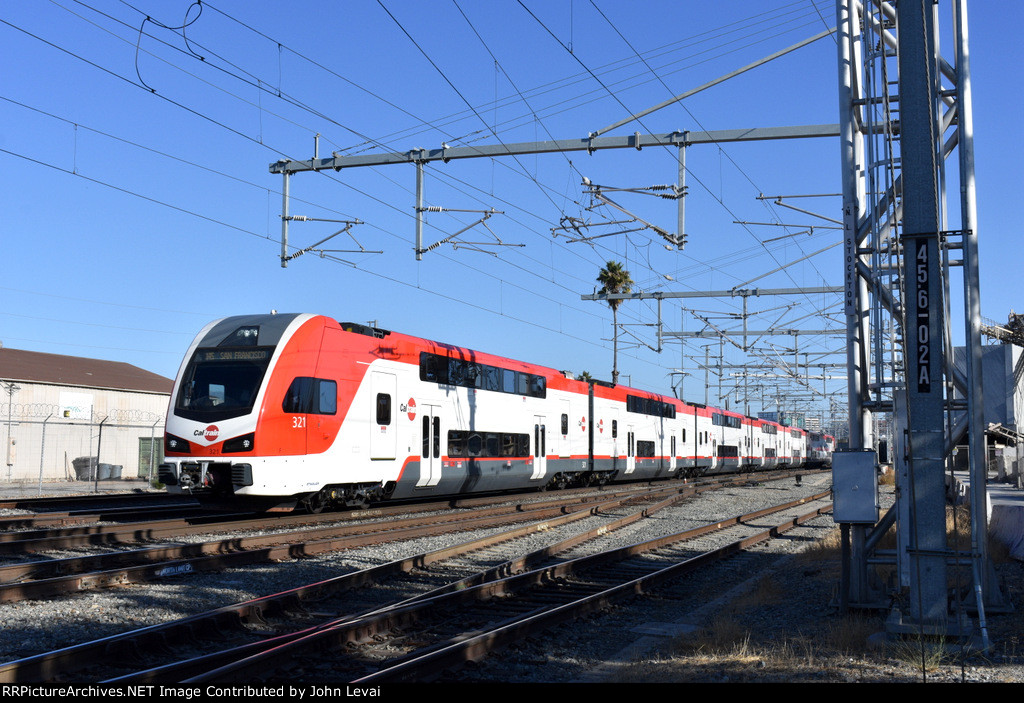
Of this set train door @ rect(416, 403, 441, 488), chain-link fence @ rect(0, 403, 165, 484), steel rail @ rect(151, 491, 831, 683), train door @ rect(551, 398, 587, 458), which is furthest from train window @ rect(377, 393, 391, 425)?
chain-link fence @ rect(0, 403, 165, 484)

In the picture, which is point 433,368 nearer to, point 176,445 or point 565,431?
point 176,445

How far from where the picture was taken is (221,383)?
15.9 meters

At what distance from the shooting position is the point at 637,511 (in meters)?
21.1

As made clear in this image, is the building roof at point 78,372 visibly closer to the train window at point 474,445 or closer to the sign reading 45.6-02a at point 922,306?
the train window at point 474,445

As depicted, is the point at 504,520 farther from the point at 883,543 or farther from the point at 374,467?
the point at 883,543

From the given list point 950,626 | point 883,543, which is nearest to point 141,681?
point 950,626

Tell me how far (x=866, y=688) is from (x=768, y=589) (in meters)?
5.18

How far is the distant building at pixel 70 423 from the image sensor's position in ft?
96.2

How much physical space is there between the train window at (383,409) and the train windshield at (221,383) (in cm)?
300

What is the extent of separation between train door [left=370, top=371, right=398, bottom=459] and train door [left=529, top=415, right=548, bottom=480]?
745 centimetres

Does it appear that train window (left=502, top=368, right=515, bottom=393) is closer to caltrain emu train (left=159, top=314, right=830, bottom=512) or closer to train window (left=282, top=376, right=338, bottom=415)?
caltrain emu train (left=159, top=314, right=830, bottom=512)

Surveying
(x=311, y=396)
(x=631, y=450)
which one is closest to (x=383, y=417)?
(x=311, y=396)

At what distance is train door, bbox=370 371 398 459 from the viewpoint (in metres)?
17.9

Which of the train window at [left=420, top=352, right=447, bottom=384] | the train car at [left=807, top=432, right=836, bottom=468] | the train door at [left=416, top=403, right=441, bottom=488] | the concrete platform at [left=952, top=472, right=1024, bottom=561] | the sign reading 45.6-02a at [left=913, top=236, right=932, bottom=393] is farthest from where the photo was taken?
the train car at [left=807, top=432, right=836, bottom=468]
